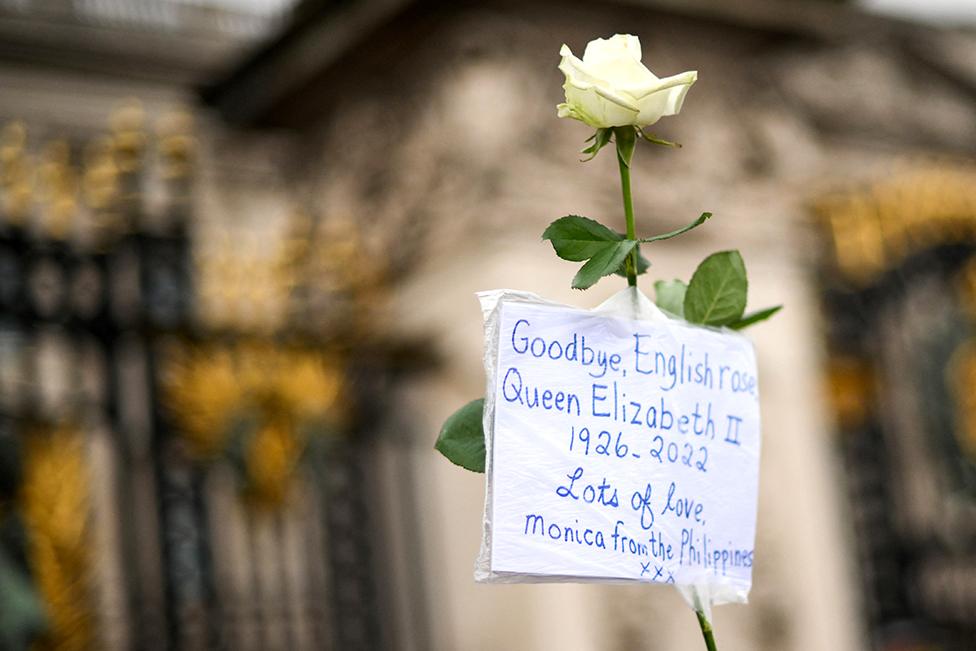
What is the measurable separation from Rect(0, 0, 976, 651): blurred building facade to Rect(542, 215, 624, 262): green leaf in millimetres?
2076

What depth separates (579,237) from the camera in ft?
3.96

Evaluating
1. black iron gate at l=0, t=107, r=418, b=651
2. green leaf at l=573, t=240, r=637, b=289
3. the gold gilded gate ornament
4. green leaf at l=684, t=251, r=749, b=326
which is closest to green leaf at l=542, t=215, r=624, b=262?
green leaf at l=573, t=240, r=637, b=289

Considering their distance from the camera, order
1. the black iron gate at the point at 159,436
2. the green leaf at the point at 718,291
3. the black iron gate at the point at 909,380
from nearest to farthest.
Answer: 1. the green leaf at the point at 718,291
2. the black iron gate at the point at 159,436
3. the black iron gate at the point at 909,380

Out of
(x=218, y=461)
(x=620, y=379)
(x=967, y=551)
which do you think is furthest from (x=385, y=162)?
(x=620, y=379)

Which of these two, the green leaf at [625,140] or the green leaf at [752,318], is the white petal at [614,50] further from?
the green leaf at [752,318]

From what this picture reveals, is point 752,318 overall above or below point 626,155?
below

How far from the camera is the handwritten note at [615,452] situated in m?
1.16

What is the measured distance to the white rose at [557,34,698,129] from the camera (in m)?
1.16

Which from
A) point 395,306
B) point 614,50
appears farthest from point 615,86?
point 395,306

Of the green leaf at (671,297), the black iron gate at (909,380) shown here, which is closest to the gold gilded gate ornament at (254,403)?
the black iron gate at (909,380)

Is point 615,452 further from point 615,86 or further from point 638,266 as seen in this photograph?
point 615,86

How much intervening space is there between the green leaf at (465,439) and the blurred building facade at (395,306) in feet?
6.46

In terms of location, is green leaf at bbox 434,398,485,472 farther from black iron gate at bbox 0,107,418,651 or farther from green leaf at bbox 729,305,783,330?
black iron gate at bbox 0,107,418,651

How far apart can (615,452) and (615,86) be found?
343 millimetres
